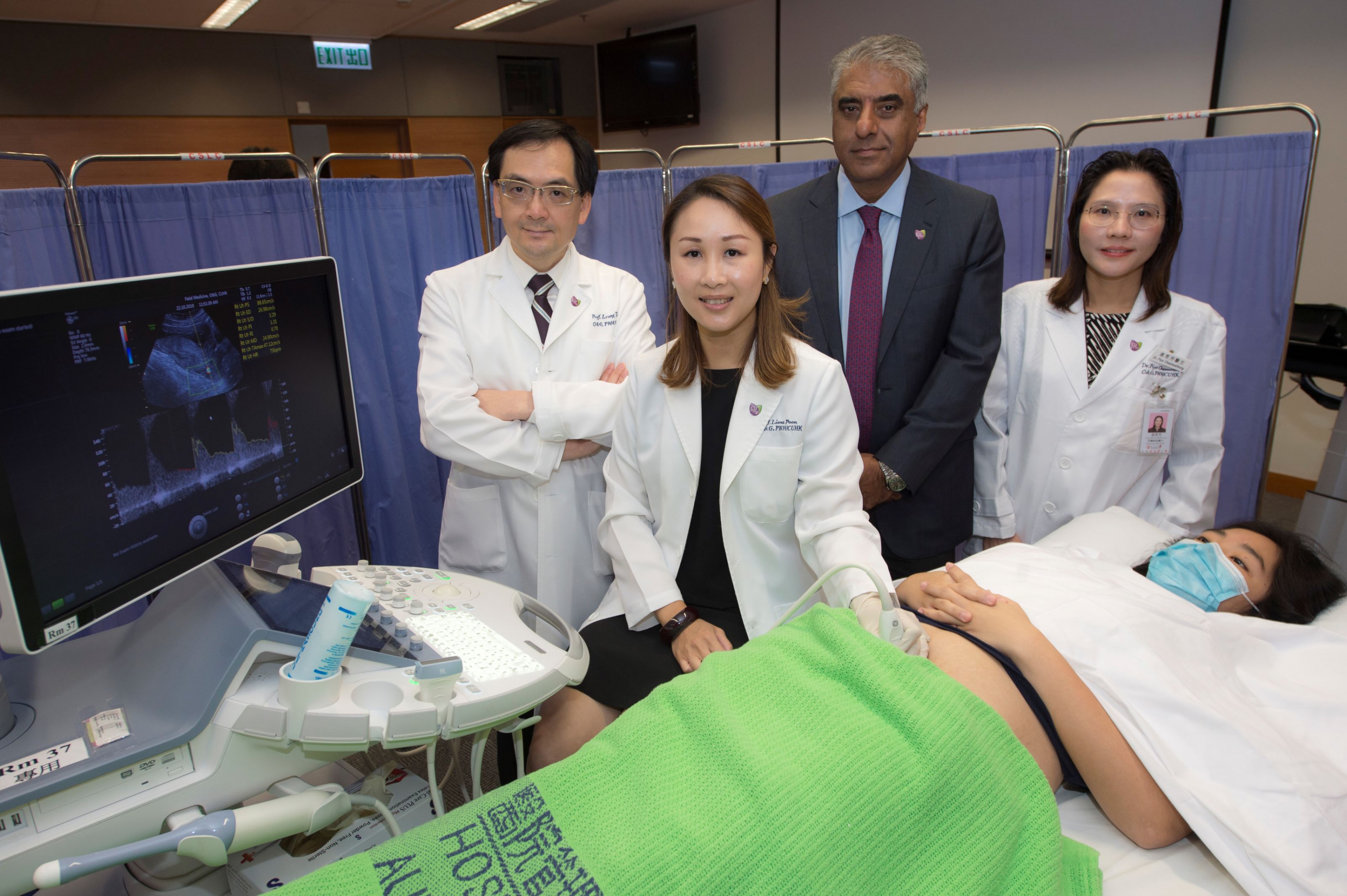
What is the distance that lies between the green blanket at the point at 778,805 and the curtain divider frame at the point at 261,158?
4.31 ft

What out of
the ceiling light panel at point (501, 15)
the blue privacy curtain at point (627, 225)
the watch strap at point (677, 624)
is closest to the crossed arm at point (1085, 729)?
the watch strap at point (677, 624)

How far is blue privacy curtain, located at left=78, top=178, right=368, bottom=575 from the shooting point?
8.09 feet

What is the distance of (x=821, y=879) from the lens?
989 mm

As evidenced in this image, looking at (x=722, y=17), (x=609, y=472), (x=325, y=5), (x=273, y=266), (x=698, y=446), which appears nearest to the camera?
(x=273, y=266)

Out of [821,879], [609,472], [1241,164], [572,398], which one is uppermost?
[1241,164]

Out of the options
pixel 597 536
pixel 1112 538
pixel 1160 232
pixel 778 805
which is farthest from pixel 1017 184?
pixel 778 805

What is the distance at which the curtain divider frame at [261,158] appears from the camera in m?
2.35

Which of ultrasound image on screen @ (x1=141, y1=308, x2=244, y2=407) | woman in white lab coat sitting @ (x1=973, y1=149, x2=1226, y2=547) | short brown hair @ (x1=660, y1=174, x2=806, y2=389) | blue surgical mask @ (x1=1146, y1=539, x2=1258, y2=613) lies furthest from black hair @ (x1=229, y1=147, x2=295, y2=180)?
blue surgical mask @ (x1=1146, y1=539, x2=1258, y2=613)

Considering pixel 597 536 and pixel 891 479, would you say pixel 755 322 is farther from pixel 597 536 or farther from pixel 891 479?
pixel 597 536

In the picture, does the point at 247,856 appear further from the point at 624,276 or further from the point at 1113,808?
the point at 624,276

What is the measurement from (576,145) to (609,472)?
83 cm

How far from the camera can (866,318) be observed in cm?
202

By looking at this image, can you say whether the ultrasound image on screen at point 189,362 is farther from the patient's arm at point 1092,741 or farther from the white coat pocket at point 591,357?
the patient's arm at point 1092,741

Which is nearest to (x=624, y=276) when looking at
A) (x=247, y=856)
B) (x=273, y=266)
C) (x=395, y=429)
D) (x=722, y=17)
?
(x=273, y=266)
